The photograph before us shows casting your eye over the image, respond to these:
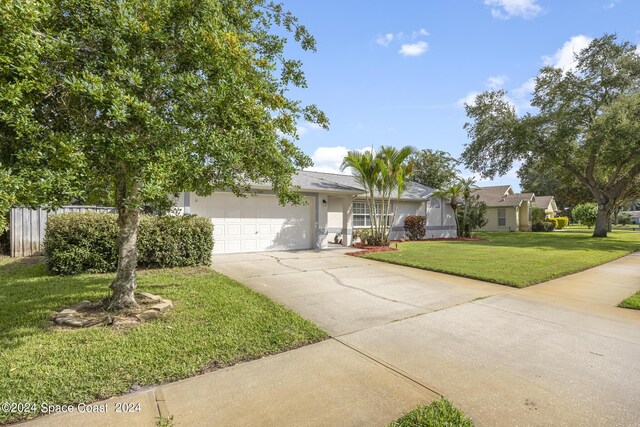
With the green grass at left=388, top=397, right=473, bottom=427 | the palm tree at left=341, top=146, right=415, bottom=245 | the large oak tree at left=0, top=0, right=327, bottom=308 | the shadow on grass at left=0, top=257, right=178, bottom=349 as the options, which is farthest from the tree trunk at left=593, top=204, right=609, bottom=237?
the shadow on grass at left=0, top=257, right=178, bottom=349

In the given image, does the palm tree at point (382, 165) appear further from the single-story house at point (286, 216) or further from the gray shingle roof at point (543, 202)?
the gray shingle roof at point (543, 202)

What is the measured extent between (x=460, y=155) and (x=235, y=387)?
25028 mm

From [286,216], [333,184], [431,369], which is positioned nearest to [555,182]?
[333,184]

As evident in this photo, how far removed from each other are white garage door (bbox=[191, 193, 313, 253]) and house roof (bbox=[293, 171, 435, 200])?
0.81 m

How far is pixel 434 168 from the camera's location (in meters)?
29.7

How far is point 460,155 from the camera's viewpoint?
24.2m

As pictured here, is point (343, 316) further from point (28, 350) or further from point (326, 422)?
point (28, 350)

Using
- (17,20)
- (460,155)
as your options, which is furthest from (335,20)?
(460,155)

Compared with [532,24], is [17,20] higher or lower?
lower

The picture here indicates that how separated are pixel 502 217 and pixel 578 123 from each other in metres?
11.8

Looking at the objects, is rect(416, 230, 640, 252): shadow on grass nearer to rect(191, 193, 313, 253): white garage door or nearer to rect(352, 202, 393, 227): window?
rect(352, 202, 393, 227): window

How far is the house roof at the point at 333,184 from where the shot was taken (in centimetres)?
1352

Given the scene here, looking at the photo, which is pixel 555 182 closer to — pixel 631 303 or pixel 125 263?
pixel 631 303

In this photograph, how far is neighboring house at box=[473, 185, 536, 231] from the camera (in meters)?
29.6
